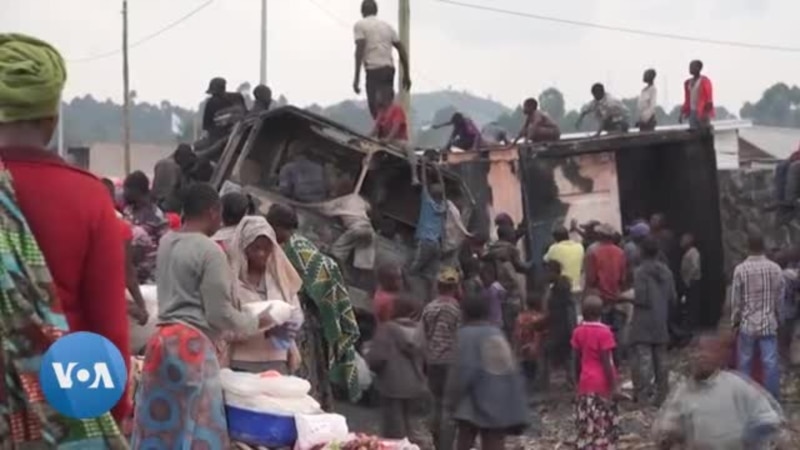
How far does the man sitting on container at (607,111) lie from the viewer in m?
19.3

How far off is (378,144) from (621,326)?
298cm

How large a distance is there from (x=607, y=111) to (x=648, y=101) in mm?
1158

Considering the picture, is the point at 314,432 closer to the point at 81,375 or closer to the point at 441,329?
the point at 81,375

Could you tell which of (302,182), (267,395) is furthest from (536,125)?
(267,395)

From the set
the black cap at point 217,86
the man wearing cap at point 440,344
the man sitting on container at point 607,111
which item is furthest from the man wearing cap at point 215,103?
the man sitting on container at point 607,111

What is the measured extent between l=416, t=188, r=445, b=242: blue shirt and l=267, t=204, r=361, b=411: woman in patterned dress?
17.4 feet

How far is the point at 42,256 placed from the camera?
3811mm

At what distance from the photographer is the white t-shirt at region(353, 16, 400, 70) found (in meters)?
16.7

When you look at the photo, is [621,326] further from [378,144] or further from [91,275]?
[91,275]

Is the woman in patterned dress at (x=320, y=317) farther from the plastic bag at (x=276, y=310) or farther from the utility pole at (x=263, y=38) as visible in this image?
the utility pole at (x=263, y=38)

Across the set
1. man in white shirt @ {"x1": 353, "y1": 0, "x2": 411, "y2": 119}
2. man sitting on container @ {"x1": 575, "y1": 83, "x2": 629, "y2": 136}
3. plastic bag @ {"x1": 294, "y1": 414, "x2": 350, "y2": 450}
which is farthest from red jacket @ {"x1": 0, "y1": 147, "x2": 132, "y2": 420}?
man sitting on container @ {"x1": 575, "y1": 83, "x2": 629, "y2": 136}

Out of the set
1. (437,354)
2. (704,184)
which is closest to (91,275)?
(437,354)

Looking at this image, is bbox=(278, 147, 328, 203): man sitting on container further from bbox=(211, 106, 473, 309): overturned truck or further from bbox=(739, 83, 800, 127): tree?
bbox=(739, 83, 800, 127): tree

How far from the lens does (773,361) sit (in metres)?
14.1
